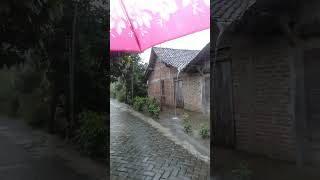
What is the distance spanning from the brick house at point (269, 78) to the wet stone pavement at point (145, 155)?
0.45m

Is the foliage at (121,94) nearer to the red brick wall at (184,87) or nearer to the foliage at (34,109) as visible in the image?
the red brick wall at (184,87)

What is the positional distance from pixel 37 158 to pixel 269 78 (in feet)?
8.09

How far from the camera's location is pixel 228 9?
12.2 ft

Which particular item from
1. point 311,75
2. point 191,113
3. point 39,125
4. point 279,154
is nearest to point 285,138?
point 279,154

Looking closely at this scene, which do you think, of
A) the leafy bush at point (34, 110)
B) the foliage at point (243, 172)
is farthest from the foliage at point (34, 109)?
the foliage at point (243, 172)

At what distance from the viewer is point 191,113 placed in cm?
381

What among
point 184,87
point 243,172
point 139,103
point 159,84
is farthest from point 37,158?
point 243,172

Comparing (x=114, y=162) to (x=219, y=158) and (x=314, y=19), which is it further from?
(x=314, y=19)

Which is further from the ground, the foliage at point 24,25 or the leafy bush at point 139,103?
the foliage at point 24,25

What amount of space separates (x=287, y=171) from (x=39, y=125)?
100 inches

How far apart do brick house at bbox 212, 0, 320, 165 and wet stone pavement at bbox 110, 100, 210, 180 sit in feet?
1.49

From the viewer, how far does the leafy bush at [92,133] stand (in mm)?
3607

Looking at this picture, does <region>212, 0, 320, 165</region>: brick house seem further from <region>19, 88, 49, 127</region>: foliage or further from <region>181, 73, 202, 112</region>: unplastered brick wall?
<region>19, 88, 49, 127</region>: foliage

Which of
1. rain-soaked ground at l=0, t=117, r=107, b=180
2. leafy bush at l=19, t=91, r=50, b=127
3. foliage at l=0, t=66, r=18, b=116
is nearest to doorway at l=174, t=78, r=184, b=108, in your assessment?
rain-soaked ground at l=0, t=117, r=107, b=180
